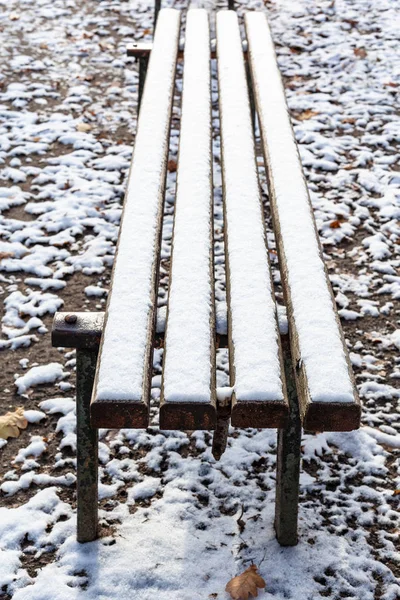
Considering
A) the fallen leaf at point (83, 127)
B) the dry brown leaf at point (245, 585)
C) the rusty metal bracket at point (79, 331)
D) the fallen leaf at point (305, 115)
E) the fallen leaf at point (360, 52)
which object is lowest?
the fallen leaf at point (83, 127)

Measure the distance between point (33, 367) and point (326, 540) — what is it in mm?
Answer: 1438

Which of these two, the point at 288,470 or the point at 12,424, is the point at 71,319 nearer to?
the point at 288,470

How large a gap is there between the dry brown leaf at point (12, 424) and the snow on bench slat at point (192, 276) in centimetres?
103

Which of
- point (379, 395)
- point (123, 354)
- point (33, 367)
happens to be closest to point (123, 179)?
point (33, 367)

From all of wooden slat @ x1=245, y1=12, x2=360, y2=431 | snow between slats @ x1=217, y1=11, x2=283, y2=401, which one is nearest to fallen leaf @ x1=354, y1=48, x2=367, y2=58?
snow between slats @ x1=217, y1=11, x2=283, y2=401

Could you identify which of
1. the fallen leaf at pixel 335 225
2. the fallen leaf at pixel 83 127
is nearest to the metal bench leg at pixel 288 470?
the fallen leaf at pixel 335 225

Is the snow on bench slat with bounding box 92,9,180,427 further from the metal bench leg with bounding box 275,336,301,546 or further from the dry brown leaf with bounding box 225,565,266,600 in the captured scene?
the dry brown leaf with bounding box 225,565,266,600

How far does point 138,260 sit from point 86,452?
57 cm

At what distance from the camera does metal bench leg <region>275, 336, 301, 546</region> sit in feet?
6.82

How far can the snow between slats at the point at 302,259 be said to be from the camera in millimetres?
1804

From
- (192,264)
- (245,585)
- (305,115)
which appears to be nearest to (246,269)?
(192,264)

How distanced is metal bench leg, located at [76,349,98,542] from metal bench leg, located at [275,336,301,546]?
1.74 feet

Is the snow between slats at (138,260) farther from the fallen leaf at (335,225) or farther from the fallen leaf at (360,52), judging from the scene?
the fallen leaf at (360,52)

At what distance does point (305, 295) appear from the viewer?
2078mm
